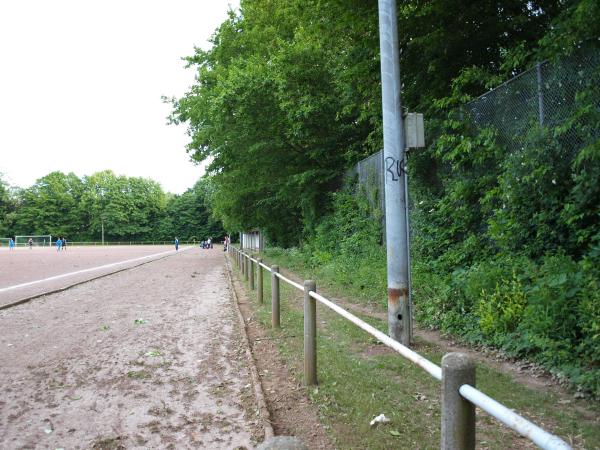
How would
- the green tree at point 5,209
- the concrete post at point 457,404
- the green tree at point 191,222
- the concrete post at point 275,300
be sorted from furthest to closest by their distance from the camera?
the green tree at point 191,222 < the green tree at point 5,209 < the concrete post at point 275,300 < the concrete post at point 457,404

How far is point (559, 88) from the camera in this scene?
5648mm

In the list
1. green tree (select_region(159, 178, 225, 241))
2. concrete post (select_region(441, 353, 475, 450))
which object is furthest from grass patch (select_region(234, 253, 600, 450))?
green tree (select_region(159, 178, 225, 241))

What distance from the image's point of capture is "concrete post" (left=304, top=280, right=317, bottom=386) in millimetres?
4480

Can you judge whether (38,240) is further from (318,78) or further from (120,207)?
(318,78)

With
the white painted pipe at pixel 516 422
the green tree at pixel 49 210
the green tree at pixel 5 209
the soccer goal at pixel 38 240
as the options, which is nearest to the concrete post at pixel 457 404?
the white painted pipe at pixel 516 422

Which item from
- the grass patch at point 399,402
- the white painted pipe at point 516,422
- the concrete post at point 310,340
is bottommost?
the grass patch at point 399,402

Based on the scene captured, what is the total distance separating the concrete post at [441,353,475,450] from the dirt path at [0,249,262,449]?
204 cm

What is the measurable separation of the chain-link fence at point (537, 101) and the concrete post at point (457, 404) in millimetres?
4503

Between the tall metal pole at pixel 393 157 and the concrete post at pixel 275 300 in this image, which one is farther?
the concrete post at pixel 275 300

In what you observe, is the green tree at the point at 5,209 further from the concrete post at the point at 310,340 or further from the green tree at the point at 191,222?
the concrete post at the point at 310,340

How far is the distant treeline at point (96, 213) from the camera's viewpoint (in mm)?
94375

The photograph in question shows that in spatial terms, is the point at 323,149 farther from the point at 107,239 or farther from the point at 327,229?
the point at 107,239

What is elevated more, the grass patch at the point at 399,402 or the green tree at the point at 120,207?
the green tree at the point at 120,207

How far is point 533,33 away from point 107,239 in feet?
336
